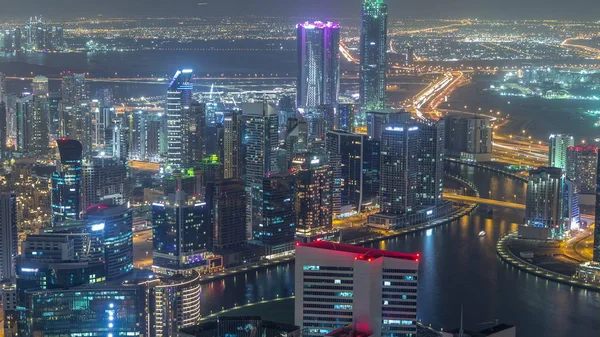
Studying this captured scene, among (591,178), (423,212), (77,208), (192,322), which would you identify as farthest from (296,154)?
(192,322)

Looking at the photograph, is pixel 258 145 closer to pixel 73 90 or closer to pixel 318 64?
pixel 73 90

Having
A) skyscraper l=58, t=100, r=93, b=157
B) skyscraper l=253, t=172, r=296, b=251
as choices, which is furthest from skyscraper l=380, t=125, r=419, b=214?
skyscraper l=58, t=100, r=93, b=157

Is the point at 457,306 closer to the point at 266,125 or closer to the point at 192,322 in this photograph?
the point at 192,322

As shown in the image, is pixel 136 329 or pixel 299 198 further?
pixel 299 198

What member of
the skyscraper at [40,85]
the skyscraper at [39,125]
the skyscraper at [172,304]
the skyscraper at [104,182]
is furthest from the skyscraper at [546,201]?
the skyscraper at [40,85]

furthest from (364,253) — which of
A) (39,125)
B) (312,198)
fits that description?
(39,125)

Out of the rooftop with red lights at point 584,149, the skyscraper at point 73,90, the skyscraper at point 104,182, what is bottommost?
the skyscraper at point 104,182

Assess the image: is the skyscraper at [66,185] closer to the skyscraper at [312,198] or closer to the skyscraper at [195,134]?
the skyscraper at [195,134]
